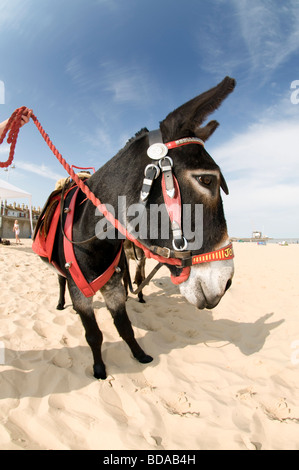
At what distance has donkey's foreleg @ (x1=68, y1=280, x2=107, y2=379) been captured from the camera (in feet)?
7.16

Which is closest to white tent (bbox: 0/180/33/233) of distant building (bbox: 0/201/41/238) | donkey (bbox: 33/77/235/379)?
distant building (bbox: 0/201/41/238)

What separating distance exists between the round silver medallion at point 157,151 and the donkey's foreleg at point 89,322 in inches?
54.4

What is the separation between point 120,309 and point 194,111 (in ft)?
6.38

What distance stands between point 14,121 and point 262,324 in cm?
Result: 418

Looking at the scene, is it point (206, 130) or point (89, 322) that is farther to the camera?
point (89, 322)

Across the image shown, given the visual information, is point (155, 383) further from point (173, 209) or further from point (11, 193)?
point (11, 193)

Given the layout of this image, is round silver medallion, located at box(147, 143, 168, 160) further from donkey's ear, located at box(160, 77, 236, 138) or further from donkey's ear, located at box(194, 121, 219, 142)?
donkey's ear, located at box(194, 121, 219, 142)

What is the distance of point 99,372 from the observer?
7.48ft

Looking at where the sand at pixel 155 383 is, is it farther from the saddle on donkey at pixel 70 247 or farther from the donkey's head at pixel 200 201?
the donkey's head at pixel 200 201

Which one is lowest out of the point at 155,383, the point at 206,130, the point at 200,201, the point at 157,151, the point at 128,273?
the point at 155,383

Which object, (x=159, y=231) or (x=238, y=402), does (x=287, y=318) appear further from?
(x=159, y=231)

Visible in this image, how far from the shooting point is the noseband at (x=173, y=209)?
148 cm

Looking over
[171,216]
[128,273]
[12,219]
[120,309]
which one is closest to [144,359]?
[120,309]
